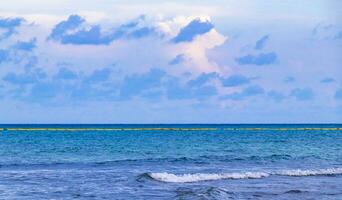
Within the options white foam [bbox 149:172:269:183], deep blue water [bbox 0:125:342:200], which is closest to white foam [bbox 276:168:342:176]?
deep blue water [bbox 0:125:342:200]

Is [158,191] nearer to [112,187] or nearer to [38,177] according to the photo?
[112,187]

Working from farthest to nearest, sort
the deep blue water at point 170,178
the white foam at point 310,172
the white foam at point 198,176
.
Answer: the white foam at point 310,172 → the white foam at point 198,176 → the deep blue water at point 170,178

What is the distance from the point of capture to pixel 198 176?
36.4 metres

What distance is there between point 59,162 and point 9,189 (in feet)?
58.5

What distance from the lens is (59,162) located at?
48188 mm

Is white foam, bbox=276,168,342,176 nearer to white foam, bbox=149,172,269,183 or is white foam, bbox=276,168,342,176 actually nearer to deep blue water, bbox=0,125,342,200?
deep blue water, bbox=0,125,342,200

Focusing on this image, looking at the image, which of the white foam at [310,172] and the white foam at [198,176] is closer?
the white foam at [198,176]

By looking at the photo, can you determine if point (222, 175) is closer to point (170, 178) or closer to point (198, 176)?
point (198, 176)

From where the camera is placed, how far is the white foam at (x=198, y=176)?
35312 mm

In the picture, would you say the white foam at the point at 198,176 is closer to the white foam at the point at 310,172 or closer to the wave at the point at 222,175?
the wave at the point at 222,175

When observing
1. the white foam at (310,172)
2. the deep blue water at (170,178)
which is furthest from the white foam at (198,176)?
the white foam at (310,172)

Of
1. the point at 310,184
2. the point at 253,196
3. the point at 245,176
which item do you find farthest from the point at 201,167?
the point at 253,196

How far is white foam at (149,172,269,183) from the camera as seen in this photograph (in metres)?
35.3

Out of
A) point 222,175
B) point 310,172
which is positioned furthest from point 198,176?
point 310,172
